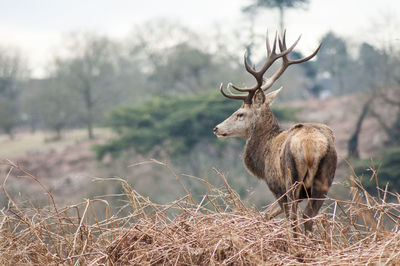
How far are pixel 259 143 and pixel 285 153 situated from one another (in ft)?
3.54

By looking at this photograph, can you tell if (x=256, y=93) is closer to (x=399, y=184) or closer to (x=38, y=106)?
(x=399, y=184)

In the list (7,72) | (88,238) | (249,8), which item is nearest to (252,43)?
(249,8)

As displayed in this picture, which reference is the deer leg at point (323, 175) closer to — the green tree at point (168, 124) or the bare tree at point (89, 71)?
the green tree at point (168, 124)

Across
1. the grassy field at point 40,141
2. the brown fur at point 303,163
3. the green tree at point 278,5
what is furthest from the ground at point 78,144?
the brown fur at point 303,163

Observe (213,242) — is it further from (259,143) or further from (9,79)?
(9,79)

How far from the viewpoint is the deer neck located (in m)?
4.90

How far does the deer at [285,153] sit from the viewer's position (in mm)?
3664

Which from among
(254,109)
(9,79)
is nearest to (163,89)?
(9,79)

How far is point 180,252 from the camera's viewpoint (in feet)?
8.38

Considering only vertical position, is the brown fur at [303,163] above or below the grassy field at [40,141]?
above

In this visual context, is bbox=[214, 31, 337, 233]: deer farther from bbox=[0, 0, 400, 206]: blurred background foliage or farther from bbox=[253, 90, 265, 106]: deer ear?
bbox=[0, 0, 400, 206]: blurred background foliage

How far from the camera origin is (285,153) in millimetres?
3934

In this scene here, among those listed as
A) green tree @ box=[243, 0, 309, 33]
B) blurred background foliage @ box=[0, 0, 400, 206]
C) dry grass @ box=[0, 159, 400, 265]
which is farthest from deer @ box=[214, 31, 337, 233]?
green tree @ box=[243, 0, 309, 33]

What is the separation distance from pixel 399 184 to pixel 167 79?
77.8ft
